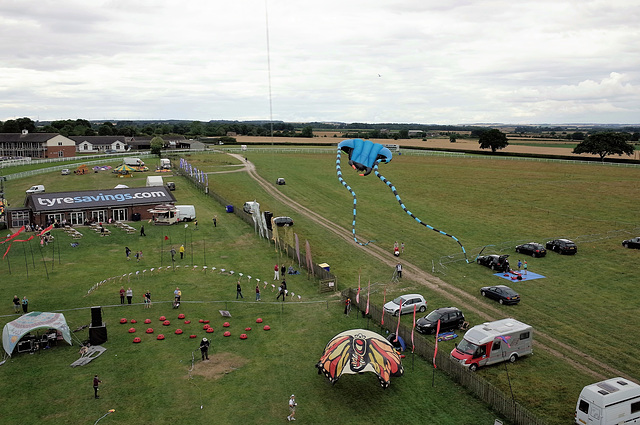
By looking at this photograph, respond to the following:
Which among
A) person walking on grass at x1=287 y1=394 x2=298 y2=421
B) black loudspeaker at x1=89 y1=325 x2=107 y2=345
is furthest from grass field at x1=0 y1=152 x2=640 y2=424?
black loudspeaker at x1=89 y1=325 x2=107 y2=345

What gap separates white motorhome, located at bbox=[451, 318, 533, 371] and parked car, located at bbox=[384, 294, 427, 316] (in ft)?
19.1

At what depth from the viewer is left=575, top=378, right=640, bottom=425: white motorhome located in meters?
18.0

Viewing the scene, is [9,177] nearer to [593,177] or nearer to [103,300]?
[103,300]

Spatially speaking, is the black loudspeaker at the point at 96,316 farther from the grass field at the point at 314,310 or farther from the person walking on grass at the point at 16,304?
the person walking on grass at the point at 16,304

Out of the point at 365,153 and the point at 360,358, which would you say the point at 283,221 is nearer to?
the point at 365,153

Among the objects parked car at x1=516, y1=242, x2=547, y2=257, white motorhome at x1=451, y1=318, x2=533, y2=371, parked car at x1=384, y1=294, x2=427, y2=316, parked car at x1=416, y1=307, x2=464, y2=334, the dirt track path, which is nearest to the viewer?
white motorhome at x1=451, y1=318, x2=533, y2=371

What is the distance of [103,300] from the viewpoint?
3281 centimetres

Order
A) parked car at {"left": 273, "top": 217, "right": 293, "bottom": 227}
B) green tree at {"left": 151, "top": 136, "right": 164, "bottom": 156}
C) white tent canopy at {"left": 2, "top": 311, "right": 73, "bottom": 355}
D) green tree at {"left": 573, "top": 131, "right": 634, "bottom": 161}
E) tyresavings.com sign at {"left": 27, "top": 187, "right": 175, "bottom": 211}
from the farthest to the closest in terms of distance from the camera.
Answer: green tree at {"left": 151, "top": 136, "right": 164, "bottom": 156} < green tree at {"left": 573, "top": 131, "right": 634, "bottom": 161} < tyresavings.com sign at {"left": 27, "top": 187, "right": 175, "bottom": 211} < parked car at {"left": 273, "top": 217, "right": 293, "bottom": 227} < white tent canopy at {"left": 2, "top": 311, "right": 73, "bottom": 355}

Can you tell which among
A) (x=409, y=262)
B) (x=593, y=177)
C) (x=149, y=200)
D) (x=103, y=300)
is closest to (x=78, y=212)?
(x=149, y=200)

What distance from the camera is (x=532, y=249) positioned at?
42.7 m

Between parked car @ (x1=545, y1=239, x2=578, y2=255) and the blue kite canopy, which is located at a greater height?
the blue kite canopy

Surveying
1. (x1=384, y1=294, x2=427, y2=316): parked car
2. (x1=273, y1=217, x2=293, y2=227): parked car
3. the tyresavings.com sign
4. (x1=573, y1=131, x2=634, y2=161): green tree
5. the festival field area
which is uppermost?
(x1=573, y1=131, x2=634, y2=161): green tree

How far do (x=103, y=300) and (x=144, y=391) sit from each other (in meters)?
13.2

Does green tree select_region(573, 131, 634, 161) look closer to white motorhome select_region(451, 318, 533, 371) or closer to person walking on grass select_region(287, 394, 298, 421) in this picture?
white motorhome select_region(451, 318, 533, 371)
